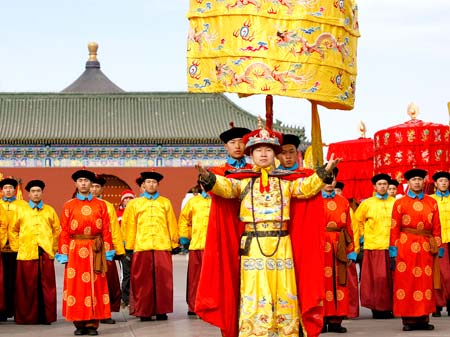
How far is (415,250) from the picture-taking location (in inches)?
439

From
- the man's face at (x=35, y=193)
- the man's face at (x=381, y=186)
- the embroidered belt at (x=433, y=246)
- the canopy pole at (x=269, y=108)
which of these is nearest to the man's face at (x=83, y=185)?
the man's face at (x=35, y=193)

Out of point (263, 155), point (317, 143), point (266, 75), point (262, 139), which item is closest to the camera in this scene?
point (266, 75)

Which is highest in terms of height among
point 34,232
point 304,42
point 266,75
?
point 304,42

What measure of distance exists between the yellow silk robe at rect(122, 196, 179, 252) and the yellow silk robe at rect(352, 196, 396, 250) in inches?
85.9

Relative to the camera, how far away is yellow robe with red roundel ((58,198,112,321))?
1112cm

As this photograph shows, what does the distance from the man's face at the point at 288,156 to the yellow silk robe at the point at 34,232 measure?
3.99m

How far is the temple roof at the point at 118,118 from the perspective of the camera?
40125mm

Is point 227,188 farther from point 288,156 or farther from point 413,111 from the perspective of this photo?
point 413,111

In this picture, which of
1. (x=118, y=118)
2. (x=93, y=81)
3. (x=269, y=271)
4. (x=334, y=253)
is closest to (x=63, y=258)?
(x=334, y=253)

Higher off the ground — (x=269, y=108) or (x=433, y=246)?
(x=269, y=108)

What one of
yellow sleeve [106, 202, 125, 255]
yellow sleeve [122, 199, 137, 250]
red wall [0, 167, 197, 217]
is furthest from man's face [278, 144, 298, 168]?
red wall [0, 167, 197, 217]

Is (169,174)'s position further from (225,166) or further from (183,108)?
(225,166)

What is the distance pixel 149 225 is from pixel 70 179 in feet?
88.3

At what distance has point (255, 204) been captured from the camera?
27.5 feet
